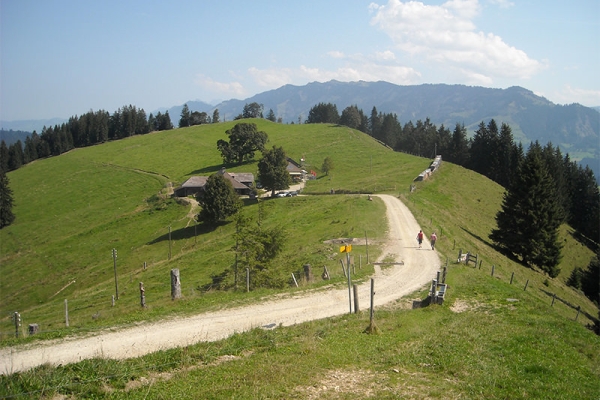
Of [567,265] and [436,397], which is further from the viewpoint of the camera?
[567,265]

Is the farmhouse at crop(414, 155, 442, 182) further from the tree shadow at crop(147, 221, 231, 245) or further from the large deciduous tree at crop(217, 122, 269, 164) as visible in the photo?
the large deciduous tree at crop(217, 122, 269, 164)

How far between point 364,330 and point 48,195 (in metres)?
98.0

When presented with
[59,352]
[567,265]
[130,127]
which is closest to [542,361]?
[59,352]

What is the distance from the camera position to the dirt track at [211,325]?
13.9m

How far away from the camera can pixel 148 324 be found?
1712 centimetres

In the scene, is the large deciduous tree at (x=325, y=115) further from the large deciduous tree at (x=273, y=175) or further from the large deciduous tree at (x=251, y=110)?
the large deciduous tree at (x=273, y=175)

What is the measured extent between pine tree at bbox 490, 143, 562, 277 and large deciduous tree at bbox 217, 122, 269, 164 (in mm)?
63055

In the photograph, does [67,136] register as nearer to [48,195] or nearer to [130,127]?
[130,127]

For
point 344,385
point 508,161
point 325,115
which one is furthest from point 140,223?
point 325,115

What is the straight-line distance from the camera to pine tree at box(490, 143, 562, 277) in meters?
47.2

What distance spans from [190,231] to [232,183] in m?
19.0

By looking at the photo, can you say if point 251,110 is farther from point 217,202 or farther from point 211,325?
point 211,325

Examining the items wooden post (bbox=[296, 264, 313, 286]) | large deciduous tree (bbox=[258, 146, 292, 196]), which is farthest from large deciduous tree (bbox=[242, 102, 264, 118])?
wooden post (bbox=[296, 264, 313, 286])

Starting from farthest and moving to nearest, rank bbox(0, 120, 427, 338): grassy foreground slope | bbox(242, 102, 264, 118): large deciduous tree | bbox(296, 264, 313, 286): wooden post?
bbox(242, 102, 264, 118): large deciduous tree → bbox(0, 120, 427, 338): grassy foreground slope → bbox(296, 264, 313, 286): wooden post
